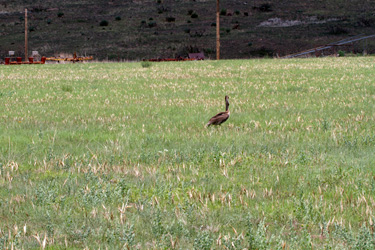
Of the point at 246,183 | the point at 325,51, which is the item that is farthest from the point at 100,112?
the point at 325,51

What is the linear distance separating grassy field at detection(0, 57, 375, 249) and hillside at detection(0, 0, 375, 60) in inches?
1830

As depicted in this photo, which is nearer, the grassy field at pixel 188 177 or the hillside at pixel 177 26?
the grassy field at pixel 188 177

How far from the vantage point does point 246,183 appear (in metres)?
5.80

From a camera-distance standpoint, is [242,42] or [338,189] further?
[242,42]

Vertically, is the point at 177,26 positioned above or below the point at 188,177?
above

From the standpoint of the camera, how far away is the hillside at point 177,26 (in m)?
63.2

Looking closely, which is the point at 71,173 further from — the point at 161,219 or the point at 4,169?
the point at 161,219

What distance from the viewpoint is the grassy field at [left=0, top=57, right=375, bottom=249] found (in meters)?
4.22

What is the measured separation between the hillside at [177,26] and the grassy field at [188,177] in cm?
4649

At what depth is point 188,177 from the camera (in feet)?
19.9

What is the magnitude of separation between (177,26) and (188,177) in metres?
74.1

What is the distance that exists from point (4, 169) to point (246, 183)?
327 cm

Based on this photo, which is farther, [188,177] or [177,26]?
[177,26]

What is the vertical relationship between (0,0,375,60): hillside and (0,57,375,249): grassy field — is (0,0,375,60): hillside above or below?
above
